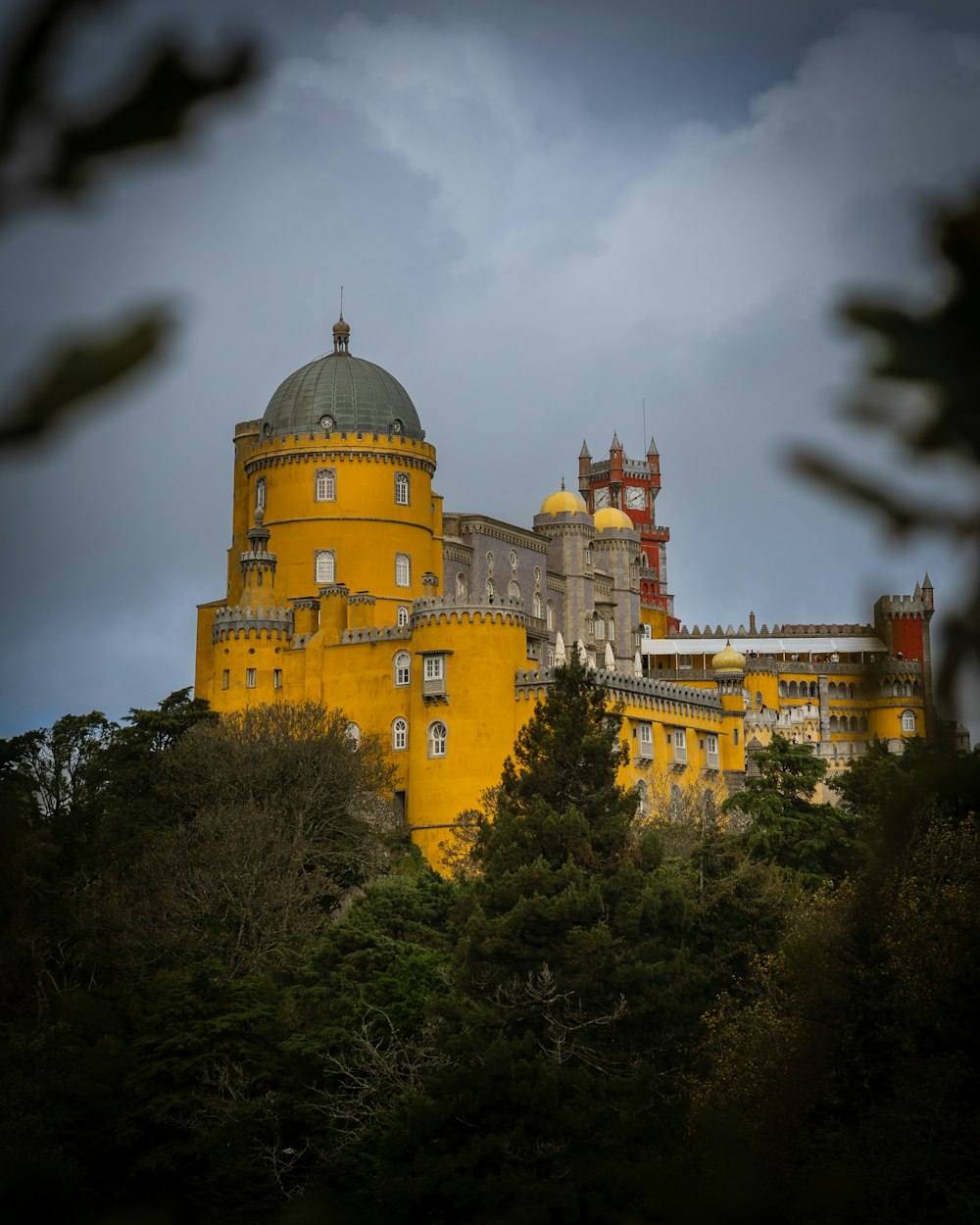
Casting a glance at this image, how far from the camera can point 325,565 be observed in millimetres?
66562

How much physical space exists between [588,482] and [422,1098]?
97628mm

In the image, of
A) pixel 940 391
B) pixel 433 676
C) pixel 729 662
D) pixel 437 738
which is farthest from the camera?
pixel 729 662

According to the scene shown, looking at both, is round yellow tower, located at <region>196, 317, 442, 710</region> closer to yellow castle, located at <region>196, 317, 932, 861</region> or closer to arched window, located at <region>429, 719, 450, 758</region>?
yellow castle, located at <region>196, 317, 932, 861</region>

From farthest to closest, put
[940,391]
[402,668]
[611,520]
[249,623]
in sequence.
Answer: [611,520]
[249,623]
[402,668]
[940,391]

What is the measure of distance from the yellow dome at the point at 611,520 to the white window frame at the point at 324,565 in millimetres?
18053

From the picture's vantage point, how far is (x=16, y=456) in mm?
2930

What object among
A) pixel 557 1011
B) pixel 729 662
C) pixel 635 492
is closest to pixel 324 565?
pixel 729 662

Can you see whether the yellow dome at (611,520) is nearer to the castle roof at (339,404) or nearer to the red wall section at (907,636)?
the castle roof at (339,404)

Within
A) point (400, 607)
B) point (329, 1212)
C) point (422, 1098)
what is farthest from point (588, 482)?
point (329, 1212)

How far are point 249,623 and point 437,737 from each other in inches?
330

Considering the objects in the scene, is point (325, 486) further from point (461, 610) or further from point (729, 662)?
point (729, 662)

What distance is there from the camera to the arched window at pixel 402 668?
60.3 metres

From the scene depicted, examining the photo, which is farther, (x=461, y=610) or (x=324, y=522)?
(x=324, y=522)

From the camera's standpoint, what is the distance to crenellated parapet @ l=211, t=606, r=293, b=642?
62.6 meters
